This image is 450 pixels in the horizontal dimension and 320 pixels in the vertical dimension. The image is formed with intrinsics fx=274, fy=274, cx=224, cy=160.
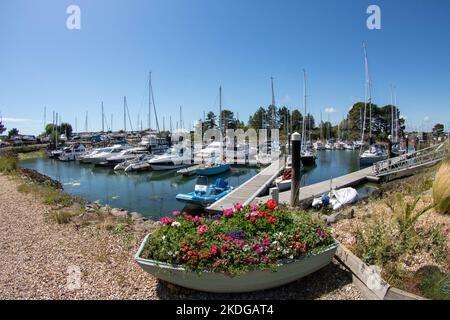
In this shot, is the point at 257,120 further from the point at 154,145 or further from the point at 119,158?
the point at 119,158

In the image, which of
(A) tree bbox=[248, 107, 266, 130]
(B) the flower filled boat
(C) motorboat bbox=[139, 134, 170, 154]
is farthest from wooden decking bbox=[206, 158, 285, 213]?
(A) tree bbox=[248, 107, 266, 130]

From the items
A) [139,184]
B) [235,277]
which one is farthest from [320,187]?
[139,184]

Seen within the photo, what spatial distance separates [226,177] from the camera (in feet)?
93.1

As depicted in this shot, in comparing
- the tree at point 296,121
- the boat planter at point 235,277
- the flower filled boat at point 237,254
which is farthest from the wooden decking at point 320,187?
the tree at point 296,121

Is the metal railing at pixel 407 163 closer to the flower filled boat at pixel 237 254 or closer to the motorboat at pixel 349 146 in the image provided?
the flower filled boat at pixel 237 254

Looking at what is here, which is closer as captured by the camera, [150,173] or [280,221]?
[280,221]

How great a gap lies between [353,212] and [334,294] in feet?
14.3

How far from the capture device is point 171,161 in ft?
104

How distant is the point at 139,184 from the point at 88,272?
20.6m

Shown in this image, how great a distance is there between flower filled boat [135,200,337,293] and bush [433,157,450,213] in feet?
11.6

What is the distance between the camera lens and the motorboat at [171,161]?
3130 cm

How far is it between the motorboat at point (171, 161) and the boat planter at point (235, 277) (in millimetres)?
27557
